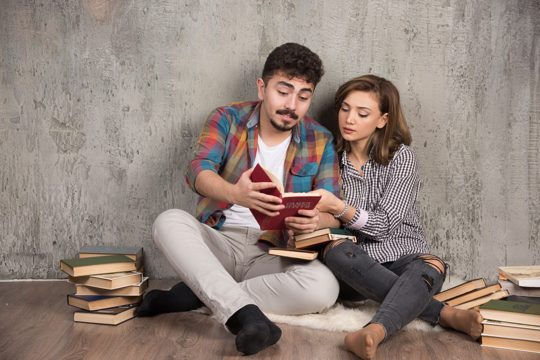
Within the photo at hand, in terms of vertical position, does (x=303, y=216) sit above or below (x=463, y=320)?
above

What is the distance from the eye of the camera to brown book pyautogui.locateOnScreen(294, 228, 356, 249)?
2.90 metres

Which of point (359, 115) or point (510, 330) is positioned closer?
point (510, 330)

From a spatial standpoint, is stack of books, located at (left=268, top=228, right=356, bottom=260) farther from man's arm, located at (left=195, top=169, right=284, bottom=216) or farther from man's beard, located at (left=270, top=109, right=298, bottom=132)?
man's beard, located at (left=270, top=109, right=298, bottom=132)

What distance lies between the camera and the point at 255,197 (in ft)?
8.68

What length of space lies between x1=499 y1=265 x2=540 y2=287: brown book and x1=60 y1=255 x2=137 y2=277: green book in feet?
5.34

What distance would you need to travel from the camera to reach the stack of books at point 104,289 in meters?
2.83

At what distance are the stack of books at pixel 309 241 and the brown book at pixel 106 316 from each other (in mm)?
645

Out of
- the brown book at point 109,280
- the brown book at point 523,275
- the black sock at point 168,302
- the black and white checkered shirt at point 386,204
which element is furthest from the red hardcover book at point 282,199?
the brown book at point 523,275

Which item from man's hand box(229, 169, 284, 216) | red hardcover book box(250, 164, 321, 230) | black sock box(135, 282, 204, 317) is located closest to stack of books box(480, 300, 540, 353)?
red hardcover book box(250, 164, 321, 230)

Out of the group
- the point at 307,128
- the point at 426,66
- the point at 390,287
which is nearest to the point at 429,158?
the point at 426,66

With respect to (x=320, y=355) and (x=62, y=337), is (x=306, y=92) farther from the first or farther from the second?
(x=62, y=337)

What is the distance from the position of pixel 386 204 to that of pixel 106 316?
1.28 metres

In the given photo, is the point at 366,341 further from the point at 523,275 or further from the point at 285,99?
the point at 285,99

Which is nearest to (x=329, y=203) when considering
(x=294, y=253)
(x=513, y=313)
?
(x=294, y=253)
